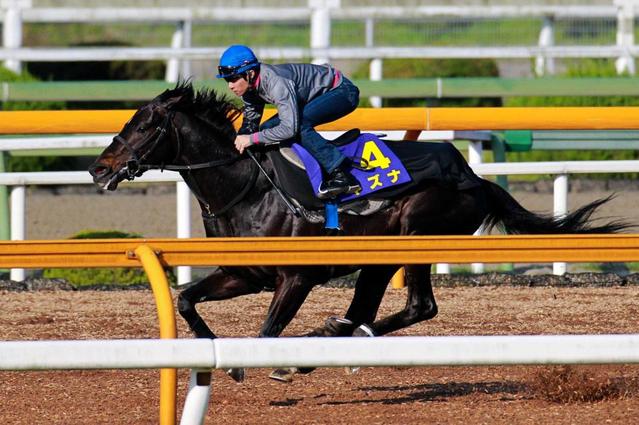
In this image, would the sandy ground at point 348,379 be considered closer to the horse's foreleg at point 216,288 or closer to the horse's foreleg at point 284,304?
the horse's foreleg at point 284,304

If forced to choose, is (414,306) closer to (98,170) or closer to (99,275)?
(98,170)

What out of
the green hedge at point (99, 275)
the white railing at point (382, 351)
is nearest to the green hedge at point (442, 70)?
the green hedge at point (99, 275)

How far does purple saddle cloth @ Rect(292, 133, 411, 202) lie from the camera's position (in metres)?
5.65

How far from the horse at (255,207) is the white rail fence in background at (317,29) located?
645 centimetres

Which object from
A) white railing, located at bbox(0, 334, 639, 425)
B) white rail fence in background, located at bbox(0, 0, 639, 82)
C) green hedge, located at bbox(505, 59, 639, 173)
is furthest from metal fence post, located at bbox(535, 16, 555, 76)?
white railing, located at bbox(0, 334, 639, 425)

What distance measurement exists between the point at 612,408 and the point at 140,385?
1.87 metres

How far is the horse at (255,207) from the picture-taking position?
5.51 meters

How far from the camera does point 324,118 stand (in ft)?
18.9

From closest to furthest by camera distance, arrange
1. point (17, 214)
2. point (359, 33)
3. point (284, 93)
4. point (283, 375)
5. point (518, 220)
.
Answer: point (283, 375)
point (284, 93)
point (518, 220)
point (17, 214)
point (359, 33)

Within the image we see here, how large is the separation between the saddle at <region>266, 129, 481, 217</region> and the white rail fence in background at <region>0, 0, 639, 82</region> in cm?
649

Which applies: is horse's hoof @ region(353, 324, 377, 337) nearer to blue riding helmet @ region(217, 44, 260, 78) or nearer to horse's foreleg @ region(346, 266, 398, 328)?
horse's foreleg @ region(346, 266, 398, 328)

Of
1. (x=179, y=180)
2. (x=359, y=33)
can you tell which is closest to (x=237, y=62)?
(x=179, y=180)

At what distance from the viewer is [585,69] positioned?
42.8 ft

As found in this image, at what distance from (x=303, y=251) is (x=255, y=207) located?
1664 mm
